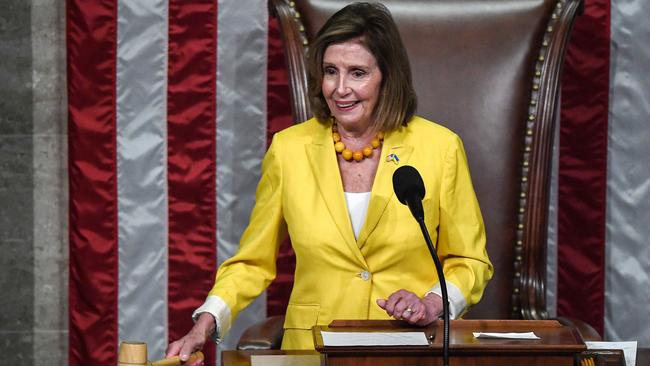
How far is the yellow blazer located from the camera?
2607mm

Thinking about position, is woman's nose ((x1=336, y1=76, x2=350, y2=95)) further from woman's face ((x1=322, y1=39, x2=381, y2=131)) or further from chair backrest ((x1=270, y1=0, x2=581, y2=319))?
chair backrest ((x1=270, y1=0, x2=581, y2=319))

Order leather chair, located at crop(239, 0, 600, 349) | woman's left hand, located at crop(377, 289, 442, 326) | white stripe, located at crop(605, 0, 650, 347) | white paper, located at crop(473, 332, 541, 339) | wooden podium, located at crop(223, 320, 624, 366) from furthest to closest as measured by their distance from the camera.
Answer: white stripe, located at crop(605, 0, 650, 347) < leather chair, located at crop(239, 0, 600, 349) < woman's left hand, located at crop(377, 289, 442, 326) < white paper, located at crop(473, 332, 541, 339) < wooden podium, located at crop(223, 320, 624, 366)

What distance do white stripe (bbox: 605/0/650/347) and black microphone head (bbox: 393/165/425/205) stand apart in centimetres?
161

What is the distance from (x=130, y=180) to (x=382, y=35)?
3.52 ft

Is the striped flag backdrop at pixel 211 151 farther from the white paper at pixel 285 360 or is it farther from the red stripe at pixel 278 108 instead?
the white paper at pixel 285 360

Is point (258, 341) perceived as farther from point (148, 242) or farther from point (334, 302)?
point (148, 242)

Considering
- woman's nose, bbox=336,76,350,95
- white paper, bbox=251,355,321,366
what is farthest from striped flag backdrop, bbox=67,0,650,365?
white paper, bbox=251,355,321,366

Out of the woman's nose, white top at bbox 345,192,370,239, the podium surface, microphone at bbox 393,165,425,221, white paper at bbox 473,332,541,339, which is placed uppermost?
the woman's nose

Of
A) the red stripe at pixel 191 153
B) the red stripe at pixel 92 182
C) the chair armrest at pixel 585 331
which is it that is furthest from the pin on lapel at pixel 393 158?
the red stripe at pixel 92 182

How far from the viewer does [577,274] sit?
3.37 metres

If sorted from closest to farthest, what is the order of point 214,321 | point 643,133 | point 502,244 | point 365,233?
1. point 214,321
2. point 365,233
3. point 502,244
4. point 643,133

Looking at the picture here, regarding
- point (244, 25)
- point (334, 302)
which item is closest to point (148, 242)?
point (244, 25)

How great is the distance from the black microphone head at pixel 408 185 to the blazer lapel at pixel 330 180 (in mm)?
748

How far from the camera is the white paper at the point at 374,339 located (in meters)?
1.83
